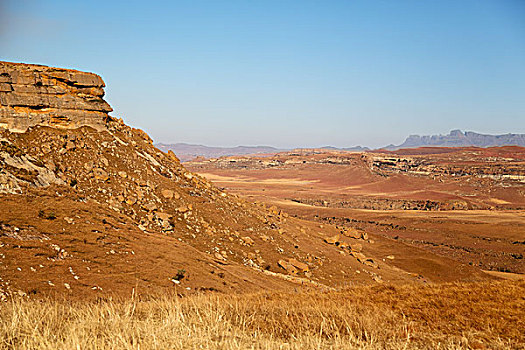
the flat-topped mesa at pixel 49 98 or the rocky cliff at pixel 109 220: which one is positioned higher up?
the flat-topped mesa at pixel 49 98

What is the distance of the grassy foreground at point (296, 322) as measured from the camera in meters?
4.02

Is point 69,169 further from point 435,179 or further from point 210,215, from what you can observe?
point 435,179

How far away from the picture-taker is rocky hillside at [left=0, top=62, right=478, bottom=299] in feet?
31.6

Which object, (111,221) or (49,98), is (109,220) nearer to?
(111,221)

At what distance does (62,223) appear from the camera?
1138 cm

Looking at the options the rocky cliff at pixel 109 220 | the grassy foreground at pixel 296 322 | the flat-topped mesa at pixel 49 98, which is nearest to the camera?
the grassy foreground at pixel 296 322

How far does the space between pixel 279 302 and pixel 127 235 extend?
764 cm

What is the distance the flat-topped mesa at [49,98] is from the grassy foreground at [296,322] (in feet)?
47.2

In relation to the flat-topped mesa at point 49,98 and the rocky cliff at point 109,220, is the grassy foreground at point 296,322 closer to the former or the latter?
the rocky cliff at point 109,220

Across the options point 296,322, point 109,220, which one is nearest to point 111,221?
point 109,220

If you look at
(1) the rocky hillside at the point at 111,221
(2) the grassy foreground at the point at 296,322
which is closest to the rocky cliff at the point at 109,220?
(1) the rocky hillside at the point at 111,221

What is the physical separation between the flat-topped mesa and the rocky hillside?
2.0 inches

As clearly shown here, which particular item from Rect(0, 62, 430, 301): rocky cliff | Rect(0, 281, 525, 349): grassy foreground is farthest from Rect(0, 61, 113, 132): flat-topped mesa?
Rect(0, 281, 525, 349): grassy foreground

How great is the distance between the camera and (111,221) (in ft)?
43.6
